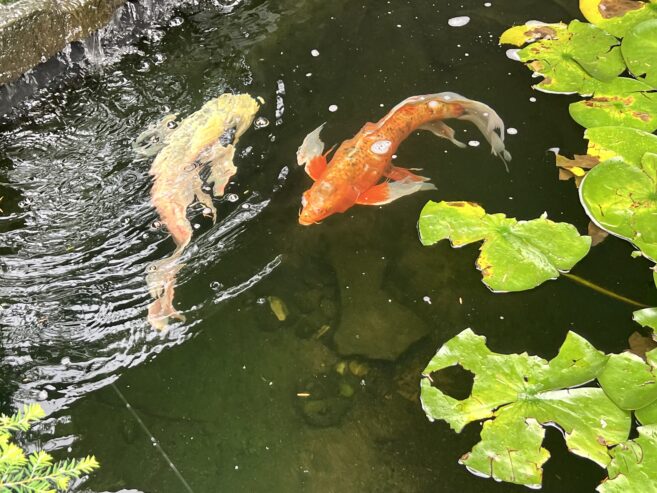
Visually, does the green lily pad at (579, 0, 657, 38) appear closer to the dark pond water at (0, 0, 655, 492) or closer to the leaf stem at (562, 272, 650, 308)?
the dark pond water at (0, 0, 655, 492)

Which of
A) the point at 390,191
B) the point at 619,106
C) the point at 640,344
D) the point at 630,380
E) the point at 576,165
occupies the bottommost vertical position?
the point at 640,344

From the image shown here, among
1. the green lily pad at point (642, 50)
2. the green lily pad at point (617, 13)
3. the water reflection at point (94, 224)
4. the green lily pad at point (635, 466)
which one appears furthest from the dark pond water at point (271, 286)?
the green lily pad at point (617, 13)

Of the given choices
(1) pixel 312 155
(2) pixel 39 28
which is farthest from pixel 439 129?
(2) pixel 39 28

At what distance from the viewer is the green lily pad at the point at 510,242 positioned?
204cm

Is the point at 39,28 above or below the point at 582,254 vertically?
above

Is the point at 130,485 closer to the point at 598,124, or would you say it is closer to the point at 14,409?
the point at 14,409

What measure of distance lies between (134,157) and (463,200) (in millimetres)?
1336

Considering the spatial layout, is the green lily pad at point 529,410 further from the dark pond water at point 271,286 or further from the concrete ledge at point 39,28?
the concrete ledge at point 39,28

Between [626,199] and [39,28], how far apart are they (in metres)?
2.45

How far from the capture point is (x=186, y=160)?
245 cm

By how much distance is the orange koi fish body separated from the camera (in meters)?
2.27

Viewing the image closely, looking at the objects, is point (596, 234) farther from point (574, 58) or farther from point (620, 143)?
point (574, 58)

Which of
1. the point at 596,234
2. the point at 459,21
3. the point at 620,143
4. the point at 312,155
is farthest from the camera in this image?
the point at 459,21

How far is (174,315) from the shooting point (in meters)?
2.02
